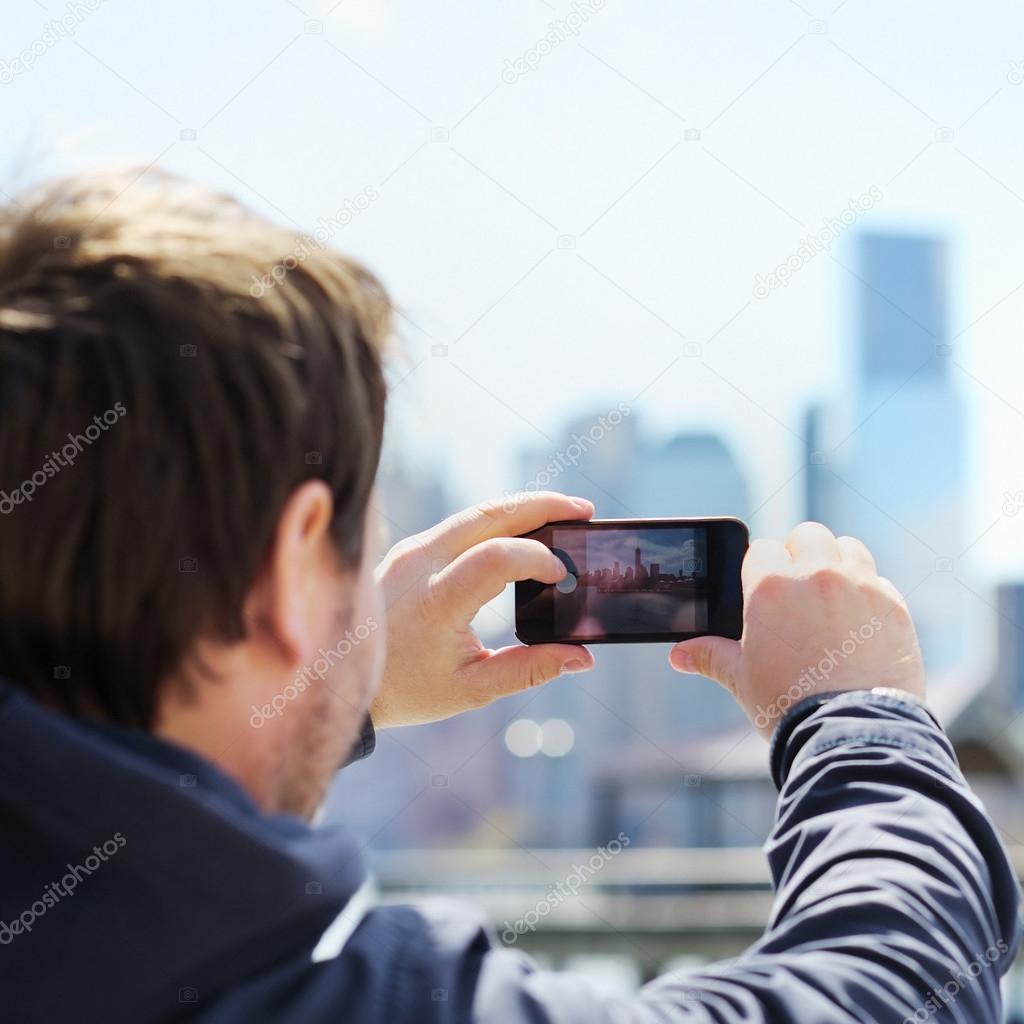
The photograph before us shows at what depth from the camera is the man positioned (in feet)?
1.79

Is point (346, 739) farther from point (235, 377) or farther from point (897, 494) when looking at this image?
point (897, 494)

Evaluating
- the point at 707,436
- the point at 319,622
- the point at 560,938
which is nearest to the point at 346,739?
the point at 319,622

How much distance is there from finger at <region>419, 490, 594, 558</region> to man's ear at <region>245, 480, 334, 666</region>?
1.46 ft

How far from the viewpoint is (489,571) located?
1.05m

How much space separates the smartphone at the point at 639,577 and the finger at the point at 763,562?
11 cm

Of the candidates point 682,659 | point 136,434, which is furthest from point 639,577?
point 136,434

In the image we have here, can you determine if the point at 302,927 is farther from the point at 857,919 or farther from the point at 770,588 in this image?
the point at 770,588

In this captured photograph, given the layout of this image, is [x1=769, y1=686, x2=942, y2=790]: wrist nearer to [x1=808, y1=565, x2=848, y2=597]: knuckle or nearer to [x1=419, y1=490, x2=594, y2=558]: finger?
[x1=808, y1=565, x2=848, y2=597]: knuckle

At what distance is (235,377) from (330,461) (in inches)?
3.1

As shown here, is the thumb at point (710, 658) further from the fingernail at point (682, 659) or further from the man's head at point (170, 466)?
the man's head at point (170, 466)

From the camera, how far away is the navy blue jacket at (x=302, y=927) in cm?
54

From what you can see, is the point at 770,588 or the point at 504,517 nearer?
the point at 770,588

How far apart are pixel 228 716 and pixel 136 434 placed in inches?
6.5

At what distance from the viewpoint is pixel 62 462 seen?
59 centimetres
